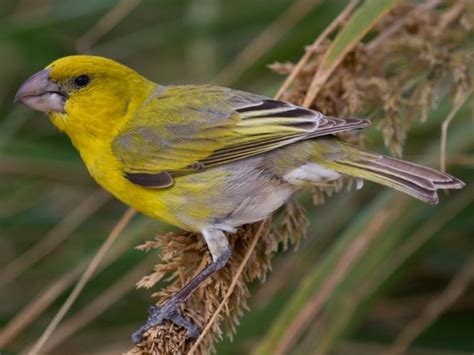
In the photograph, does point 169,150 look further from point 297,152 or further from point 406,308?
point 406,308

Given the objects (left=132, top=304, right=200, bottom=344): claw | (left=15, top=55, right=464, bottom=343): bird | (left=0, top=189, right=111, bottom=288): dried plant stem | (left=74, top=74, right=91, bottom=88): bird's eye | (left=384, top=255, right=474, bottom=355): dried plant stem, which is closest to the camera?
(left=132, top=304, right=200, bottom=344): claw

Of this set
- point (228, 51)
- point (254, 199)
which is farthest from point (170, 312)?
point (228, 51)

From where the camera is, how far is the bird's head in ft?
9.31

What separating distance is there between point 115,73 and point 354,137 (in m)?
0.82

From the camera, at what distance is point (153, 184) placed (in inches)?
110

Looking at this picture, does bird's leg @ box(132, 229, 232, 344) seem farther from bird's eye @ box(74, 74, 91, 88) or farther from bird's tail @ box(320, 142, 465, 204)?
bird's eye @ box(74, 74, 91, 88)

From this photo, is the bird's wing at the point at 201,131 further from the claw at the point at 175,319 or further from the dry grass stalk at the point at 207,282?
the claw at the point at 175,319

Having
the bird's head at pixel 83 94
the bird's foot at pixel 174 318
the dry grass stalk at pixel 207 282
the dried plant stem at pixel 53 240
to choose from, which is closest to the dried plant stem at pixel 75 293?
the dry grass stalk at pixel 207 282

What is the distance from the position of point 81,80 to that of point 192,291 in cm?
91

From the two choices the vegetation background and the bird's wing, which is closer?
the bird's wing

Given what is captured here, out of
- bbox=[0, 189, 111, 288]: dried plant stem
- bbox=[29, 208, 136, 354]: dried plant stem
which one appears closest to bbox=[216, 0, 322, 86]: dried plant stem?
bbox=[0, 189, 111, 288]: dried plant stem

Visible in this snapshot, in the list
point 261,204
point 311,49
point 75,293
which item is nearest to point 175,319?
point 75,293

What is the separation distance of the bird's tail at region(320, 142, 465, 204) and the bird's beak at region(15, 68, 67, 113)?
2.99ft

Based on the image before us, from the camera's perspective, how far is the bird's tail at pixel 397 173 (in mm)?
2414
